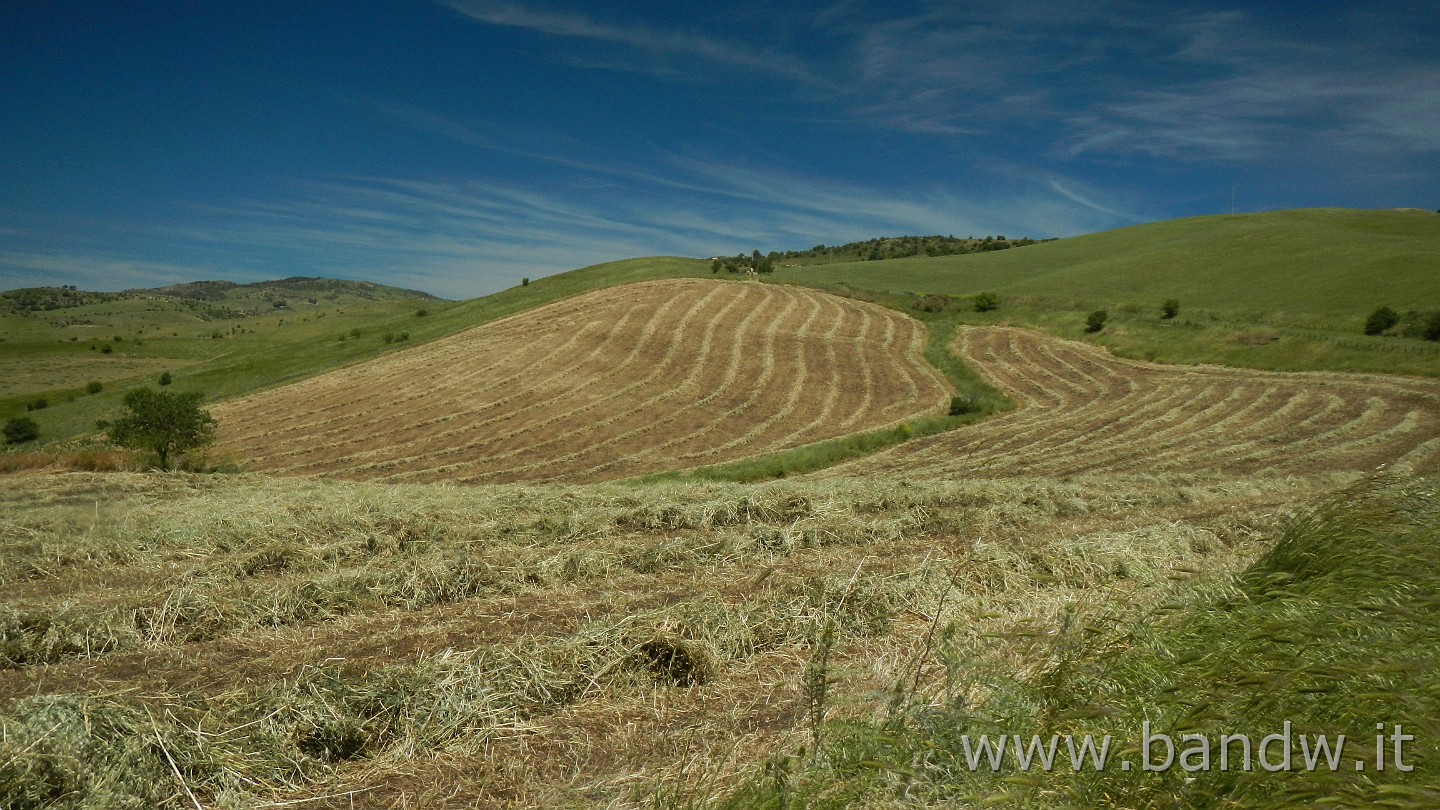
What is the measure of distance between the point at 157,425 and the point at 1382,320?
177 feet

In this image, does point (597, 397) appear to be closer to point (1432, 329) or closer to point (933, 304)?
point (933, 304)

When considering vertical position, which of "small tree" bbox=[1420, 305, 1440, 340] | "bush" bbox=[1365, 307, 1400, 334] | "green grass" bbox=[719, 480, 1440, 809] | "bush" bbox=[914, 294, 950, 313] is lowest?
"green grass" bbox=[719, 480, 1440, 809]

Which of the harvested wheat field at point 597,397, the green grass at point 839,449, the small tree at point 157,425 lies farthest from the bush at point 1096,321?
the small tree at point 157,425

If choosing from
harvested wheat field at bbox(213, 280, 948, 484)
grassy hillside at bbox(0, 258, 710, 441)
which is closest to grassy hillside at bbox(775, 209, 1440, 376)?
harvested wheat field at bbox(213, 280, 948, 484)

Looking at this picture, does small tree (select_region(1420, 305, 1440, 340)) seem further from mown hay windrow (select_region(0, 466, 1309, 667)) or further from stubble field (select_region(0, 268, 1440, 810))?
mown hay windrow (select_region(0, 466, 1309, 667))

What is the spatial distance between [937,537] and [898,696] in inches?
198

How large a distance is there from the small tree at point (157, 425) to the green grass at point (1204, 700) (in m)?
25.1

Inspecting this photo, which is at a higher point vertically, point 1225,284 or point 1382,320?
point 1225,284

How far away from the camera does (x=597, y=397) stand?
32.7m

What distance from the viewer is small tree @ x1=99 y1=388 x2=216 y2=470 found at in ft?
71.2

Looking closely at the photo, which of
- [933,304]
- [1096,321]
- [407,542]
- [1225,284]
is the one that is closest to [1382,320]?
[1096,321]

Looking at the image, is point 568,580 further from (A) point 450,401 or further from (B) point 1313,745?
(A) point 450,401

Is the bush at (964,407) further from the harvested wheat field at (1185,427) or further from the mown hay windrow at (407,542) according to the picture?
the mown hay windrow at (407,542)

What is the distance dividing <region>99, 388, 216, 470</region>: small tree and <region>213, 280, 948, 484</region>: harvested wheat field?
3274mm
